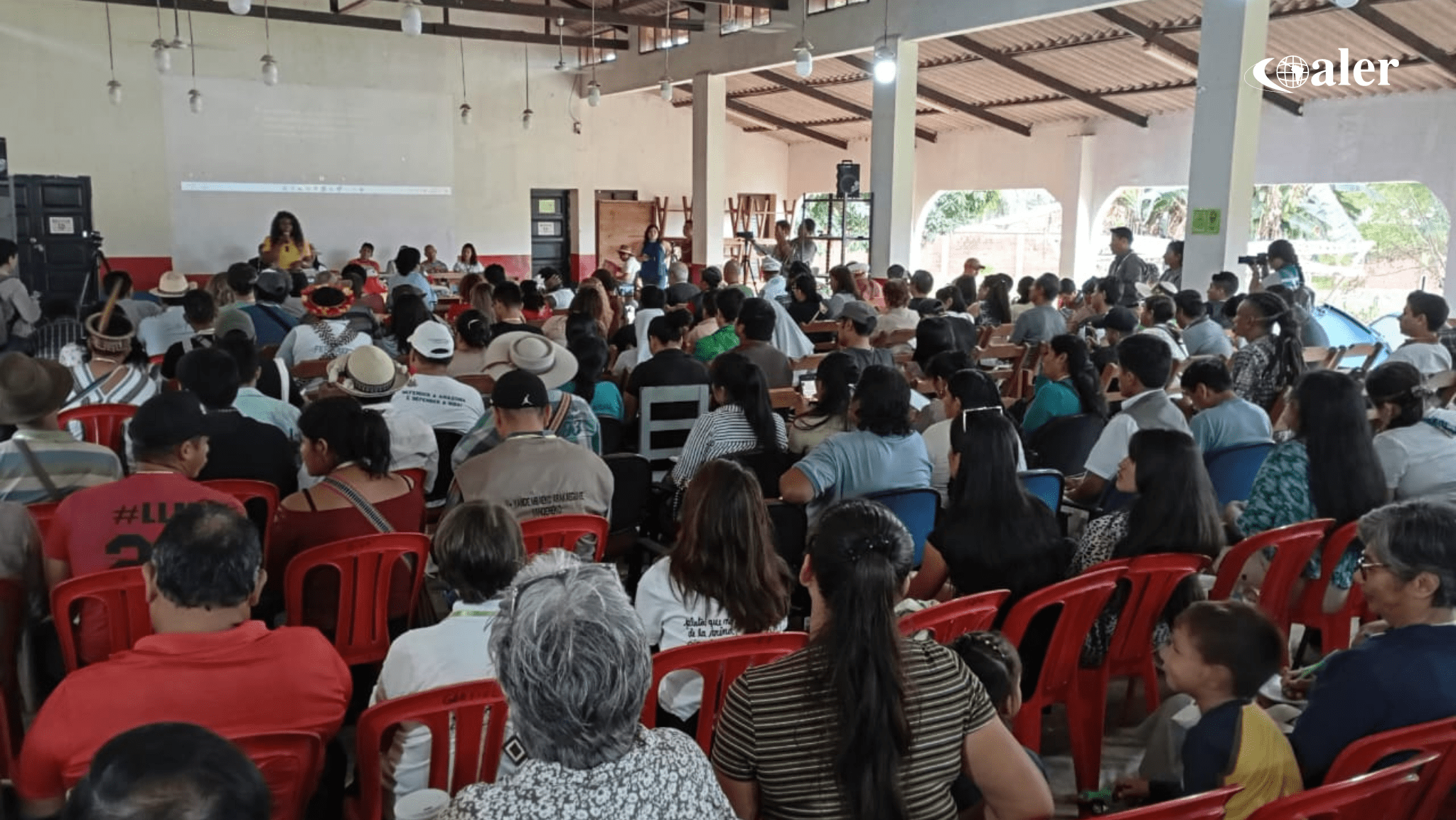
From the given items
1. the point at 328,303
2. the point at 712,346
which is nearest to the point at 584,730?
the point at 712,346

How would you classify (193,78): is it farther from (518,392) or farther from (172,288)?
(518,392)

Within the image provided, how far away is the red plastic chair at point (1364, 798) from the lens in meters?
1.51

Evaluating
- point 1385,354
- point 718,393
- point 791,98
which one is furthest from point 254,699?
point 791,98

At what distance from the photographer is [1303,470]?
327 cm

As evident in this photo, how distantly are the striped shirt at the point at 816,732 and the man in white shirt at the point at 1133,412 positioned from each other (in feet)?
8.02

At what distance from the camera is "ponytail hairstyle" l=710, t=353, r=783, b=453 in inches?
157

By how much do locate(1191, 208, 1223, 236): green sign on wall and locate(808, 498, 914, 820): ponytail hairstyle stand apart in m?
7.31

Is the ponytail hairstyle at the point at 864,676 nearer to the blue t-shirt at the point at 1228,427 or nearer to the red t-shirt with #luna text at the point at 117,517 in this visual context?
the red t-shirt with #luna text at the point at 117,517

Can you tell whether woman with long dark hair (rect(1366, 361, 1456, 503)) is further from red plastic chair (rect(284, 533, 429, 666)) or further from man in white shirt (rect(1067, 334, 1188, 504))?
red plastic chair (rect(284, 533, 429, 666))

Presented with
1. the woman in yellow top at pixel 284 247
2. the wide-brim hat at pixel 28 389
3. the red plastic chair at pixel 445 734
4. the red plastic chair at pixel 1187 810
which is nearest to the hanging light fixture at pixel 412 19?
the woman in yellow top at pixel 284 247

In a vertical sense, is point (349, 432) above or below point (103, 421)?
above

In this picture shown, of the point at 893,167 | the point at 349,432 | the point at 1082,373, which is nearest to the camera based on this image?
the point at 349,432

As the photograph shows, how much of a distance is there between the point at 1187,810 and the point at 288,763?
1360mm

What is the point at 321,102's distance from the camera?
14.4 m
